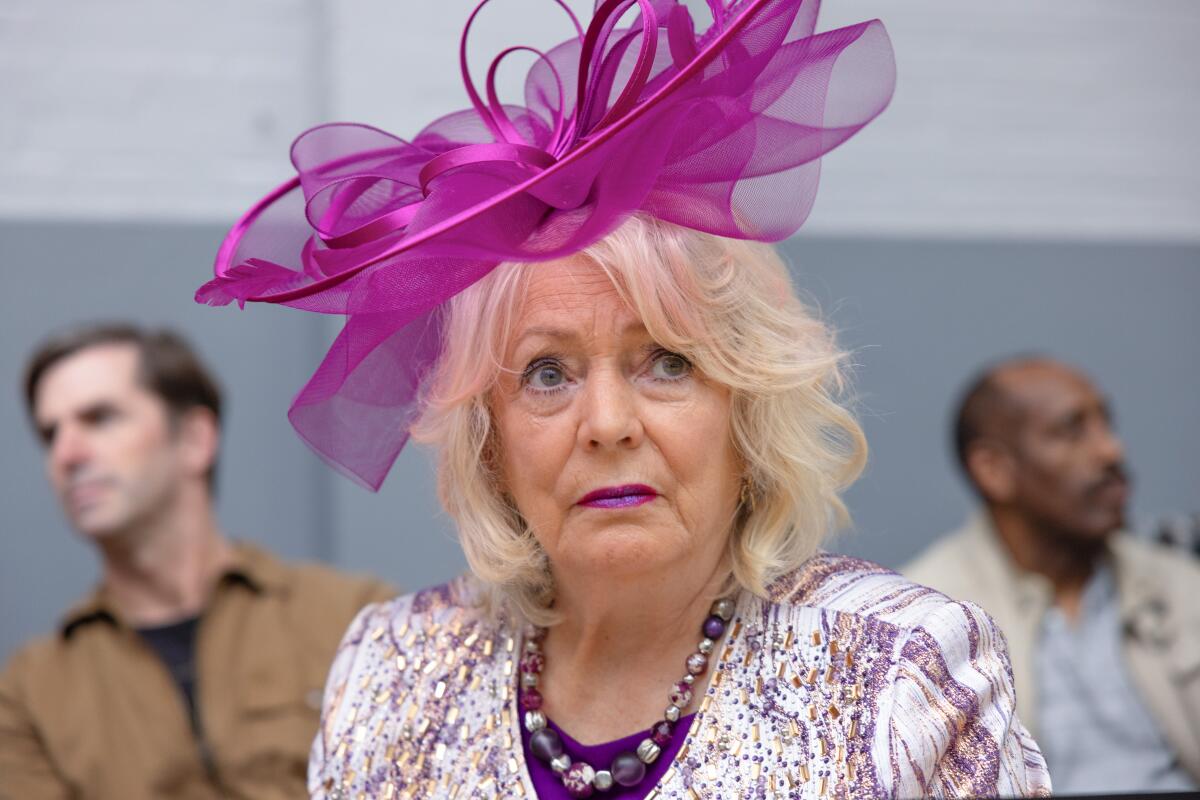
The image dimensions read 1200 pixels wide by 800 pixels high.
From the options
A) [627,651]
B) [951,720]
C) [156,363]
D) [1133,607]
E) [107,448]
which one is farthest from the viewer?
[1133,607]

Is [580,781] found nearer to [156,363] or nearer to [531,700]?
[531,700]

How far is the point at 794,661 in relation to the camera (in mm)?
1574

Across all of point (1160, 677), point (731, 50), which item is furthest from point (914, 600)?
point (1160, 677)

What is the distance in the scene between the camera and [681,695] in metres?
1.60

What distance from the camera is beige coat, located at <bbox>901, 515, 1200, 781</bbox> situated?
3.13 metres

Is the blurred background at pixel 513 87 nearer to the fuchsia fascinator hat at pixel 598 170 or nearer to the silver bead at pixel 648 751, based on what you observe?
the fuchsia fascinator hat at pixel 598 170

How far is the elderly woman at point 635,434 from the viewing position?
1485mm

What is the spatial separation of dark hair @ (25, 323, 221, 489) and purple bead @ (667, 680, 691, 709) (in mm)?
1833

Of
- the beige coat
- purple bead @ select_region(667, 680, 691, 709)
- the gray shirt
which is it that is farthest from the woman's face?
the gray shirt

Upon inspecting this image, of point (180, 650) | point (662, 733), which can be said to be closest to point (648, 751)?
point (662, 733)

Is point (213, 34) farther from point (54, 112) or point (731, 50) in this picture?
point (731, 50)

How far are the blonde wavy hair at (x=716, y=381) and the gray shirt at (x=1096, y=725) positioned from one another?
167 cm

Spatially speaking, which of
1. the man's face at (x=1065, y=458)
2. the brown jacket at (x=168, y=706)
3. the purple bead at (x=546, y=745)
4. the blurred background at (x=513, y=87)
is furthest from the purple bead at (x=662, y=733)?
the man's face at (x=1065, y=458)

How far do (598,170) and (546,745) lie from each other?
0.64 meters
